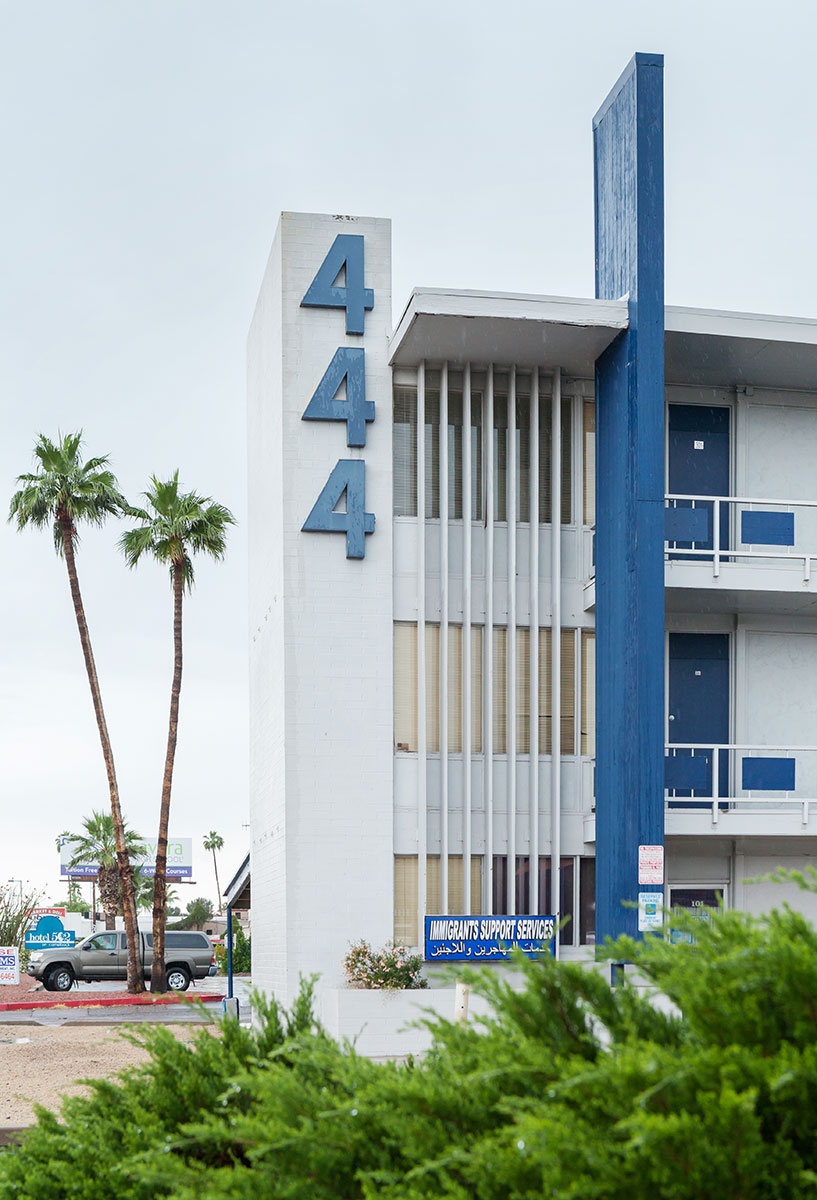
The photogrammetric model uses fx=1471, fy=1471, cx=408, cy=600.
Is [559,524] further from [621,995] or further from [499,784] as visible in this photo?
[621,995]

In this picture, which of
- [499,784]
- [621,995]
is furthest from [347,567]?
[621,995]

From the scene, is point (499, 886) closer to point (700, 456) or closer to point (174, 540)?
point (700, 456)

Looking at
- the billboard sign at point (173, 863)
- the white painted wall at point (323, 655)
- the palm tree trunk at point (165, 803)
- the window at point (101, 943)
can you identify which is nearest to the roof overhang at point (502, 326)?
the white painted wall at point (323, 655)

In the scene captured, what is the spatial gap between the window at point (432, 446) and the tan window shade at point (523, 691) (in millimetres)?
2352

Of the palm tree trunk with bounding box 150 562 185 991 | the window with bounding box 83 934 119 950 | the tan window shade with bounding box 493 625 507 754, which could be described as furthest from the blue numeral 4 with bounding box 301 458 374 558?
the window with bounding box 83 934 119 950

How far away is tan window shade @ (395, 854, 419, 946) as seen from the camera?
2153 centimetres

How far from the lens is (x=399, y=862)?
71.3 ft

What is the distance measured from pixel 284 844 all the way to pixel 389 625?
357cm

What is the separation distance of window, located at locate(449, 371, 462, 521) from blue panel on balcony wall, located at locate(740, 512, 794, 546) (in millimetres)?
4580

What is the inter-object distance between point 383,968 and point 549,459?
810cm

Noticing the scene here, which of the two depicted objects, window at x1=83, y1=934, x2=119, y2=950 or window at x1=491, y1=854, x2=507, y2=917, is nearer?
window at x1=491, y1=854, x2=507, y2=917

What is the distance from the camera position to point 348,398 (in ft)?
72.9

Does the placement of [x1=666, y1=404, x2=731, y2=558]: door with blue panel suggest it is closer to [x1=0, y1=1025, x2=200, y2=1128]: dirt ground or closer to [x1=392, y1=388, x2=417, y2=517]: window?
[x1=392, y1=388, x2=417, y2=517]: window

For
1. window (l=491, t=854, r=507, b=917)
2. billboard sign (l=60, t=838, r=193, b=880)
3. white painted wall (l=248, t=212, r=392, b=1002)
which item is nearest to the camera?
white painted wall (l=248, t=212, r=392, b=1002)
